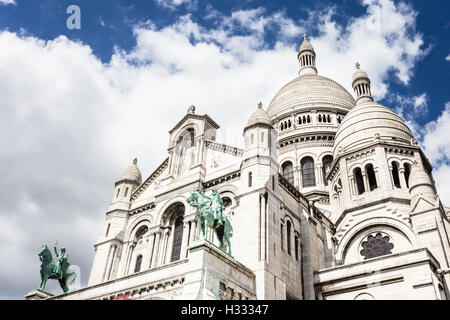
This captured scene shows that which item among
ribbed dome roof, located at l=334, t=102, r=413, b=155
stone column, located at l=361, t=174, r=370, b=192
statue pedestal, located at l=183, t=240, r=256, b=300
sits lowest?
statue pedestal, located at l=183, t=240, r=256, b=300

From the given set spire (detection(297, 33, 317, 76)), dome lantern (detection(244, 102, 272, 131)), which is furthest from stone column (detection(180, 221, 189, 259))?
spire (detection(297, 33, 317, 76))

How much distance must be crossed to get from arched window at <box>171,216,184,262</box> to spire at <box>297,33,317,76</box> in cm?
3928

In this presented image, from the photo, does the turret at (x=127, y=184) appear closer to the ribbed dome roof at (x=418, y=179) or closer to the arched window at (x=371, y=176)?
the arched window at (x=371, y=176)

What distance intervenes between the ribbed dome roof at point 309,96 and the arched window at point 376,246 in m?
23.5

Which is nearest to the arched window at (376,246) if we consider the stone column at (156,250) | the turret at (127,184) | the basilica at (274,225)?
the basilica at (274,225)

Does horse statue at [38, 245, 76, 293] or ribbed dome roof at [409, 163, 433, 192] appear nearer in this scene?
horse statue at [38, 245, 76, 293]

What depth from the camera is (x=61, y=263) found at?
86.0ft

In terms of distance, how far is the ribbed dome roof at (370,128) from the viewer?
113 ft

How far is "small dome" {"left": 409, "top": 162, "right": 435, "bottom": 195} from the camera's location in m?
28.6

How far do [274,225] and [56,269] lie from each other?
12.9 meters

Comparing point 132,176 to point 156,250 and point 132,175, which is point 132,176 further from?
point 156,250

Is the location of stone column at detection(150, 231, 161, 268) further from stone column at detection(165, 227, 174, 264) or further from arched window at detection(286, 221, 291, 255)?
arched window at detection(286, 221, 291, 255)
